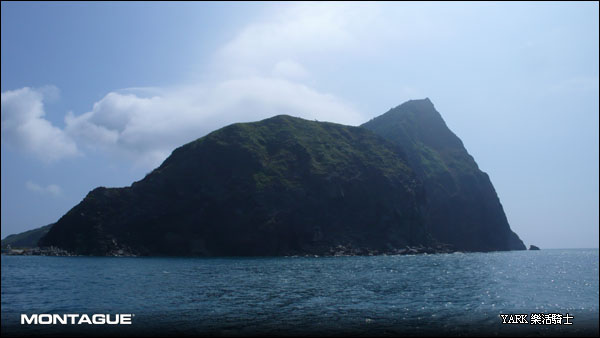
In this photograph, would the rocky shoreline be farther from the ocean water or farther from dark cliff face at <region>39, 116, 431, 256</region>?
the ocean water

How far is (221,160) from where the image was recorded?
158m

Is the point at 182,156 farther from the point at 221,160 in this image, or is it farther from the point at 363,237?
the point at 363,237

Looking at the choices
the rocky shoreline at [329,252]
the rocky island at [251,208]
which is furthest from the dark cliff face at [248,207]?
the rocky shoreline at [329,252]

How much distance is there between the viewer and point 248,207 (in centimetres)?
14250

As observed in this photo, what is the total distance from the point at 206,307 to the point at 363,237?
123 meters

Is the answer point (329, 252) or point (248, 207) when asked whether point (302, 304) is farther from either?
point (248, 207)

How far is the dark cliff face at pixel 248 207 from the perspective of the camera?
137 metres

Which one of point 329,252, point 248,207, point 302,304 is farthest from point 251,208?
point 302,304

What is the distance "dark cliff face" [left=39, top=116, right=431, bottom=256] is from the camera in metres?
137

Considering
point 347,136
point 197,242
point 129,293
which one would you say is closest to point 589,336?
point 129,293

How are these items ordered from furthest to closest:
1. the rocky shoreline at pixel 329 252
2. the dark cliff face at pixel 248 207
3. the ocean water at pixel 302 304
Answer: the dark cliff face at pixel 248 207, the rocky shoreline at pixel 329 252, the ocean water at pixel 302 304

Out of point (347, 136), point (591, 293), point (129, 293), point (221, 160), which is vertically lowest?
point (591, 293)

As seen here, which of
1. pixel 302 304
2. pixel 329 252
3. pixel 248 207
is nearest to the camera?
pixel 302 304

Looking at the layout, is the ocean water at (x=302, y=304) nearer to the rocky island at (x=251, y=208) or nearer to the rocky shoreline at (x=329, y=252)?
the rocky shoreline at (x=329, y=252)
